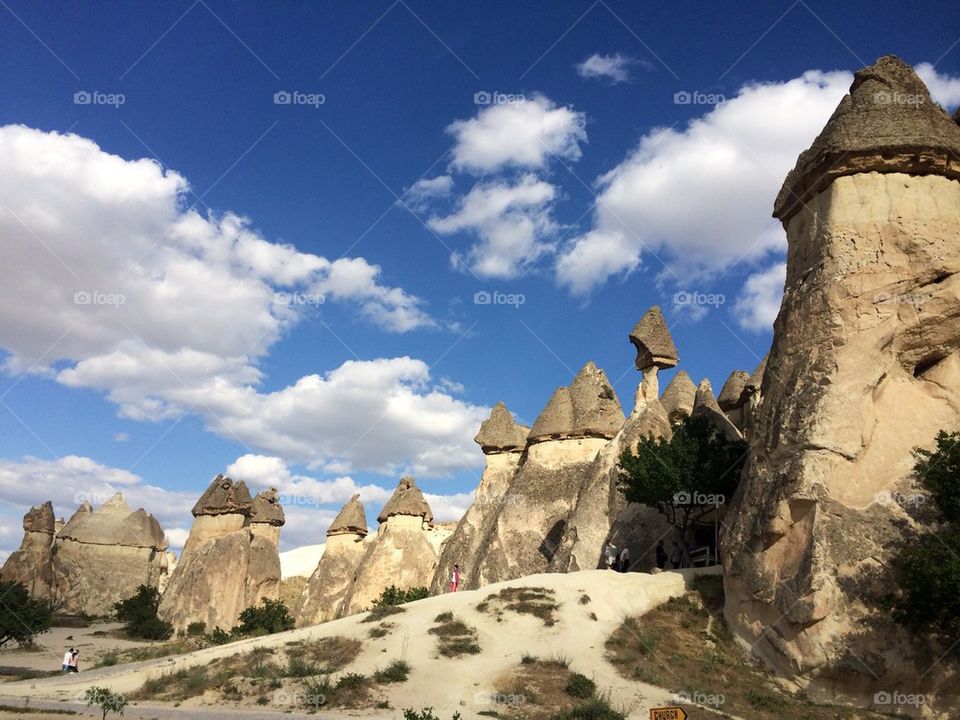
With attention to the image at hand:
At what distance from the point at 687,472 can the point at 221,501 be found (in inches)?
822

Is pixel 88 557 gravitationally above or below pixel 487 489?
below

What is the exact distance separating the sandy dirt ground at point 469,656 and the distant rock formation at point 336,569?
15428 mm

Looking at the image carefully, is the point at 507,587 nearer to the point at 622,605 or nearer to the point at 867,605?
the point at 622,605

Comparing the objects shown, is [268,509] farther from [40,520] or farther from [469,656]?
[469,656]

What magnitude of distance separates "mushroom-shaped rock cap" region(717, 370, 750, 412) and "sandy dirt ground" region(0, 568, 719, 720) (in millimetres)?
13674

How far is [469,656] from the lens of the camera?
12125 mm

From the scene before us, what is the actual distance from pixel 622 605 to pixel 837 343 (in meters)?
6.13

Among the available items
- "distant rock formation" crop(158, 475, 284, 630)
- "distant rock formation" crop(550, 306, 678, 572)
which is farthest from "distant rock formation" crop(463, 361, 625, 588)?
"distant rock formation" crop(158, 475, 284, 630)

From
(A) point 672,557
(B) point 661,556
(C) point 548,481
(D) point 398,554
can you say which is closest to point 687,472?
(B) point 661,556

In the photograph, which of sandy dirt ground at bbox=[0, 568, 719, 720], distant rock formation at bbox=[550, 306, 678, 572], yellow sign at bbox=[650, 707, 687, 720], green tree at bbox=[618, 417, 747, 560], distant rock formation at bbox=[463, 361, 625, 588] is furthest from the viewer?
distant rock formation at bbox=[463, 361, 625, 588]

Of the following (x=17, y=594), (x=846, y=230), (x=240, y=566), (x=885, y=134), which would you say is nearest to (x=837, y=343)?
(x=846, y=230)

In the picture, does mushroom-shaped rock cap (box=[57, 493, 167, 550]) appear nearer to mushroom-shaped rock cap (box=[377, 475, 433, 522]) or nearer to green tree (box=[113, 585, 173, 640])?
green tree (box=[113, 585, 173, 640])

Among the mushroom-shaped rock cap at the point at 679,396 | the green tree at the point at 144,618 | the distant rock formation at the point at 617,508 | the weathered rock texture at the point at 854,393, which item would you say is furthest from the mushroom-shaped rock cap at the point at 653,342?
the green tree at the point at 144,618

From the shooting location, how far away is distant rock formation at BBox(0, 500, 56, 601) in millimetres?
31672
